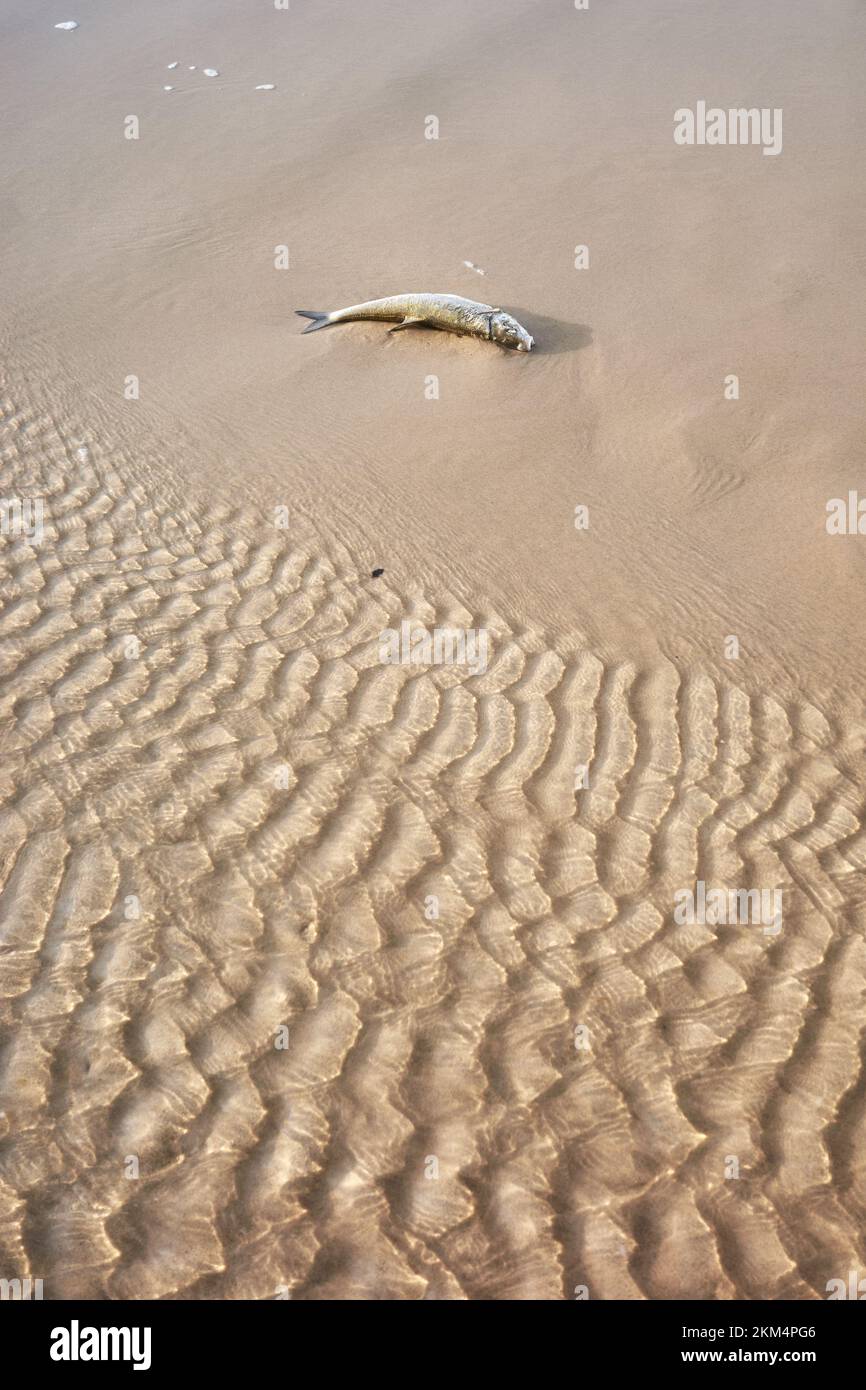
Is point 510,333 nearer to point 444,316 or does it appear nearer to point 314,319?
point 444,316

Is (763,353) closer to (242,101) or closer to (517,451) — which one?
(517,451)

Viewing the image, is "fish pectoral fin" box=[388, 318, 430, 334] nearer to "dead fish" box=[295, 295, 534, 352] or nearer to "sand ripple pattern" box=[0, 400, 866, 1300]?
"dead fish" box=[295, 295, 534, 352]

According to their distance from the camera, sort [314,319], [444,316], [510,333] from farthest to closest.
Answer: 1. [314,319]
2. [444,316]
3. [510,333]

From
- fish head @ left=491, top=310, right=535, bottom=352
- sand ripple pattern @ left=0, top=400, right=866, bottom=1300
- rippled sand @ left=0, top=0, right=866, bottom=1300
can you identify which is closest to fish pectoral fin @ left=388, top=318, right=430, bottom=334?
rippled sand @ left=0, top=0, right=866, bottom=1300

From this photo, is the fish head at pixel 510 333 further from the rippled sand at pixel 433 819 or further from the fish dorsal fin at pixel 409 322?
the fish dorsal fin at pixel 409 322

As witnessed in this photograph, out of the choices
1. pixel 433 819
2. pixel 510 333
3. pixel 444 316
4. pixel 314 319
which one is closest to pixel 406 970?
pixel 433 819
